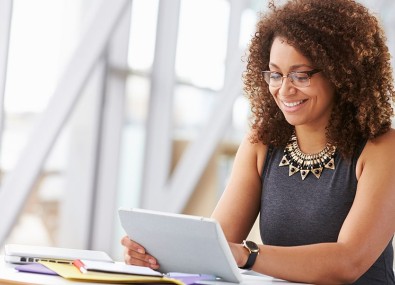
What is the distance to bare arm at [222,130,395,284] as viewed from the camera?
2.10 metres

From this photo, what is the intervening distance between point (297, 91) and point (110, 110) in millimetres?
2805

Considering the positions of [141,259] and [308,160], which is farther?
[308,160]

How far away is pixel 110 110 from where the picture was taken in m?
5.08

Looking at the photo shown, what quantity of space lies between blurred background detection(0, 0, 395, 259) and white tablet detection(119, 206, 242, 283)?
2128 millimetres

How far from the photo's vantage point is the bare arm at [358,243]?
2.10 metres

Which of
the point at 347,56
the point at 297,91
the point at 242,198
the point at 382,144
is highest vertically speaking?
the point at 347,56

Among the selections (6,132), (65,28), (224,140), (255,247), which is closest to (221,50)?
(224,140)

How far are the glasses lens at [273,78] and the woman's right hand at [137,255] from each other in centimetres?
66

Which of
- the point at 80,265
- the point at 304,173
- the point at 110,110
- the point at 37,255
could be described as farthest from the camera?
the point at 110,110

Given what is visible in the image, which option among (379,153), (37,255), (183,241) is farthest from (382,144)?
(37,255)

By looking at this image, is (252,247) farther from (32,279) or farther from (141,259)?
(32,279)

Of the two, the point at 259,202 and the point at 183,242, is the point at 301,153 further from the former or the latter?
the point at 183,242

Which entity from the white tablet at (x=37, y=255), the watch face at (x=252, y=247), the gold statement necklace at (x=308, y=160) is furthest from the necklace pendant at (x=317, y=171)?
the white tablet at (x=37, y=255)

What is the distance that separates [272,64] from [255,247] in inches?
24.1
